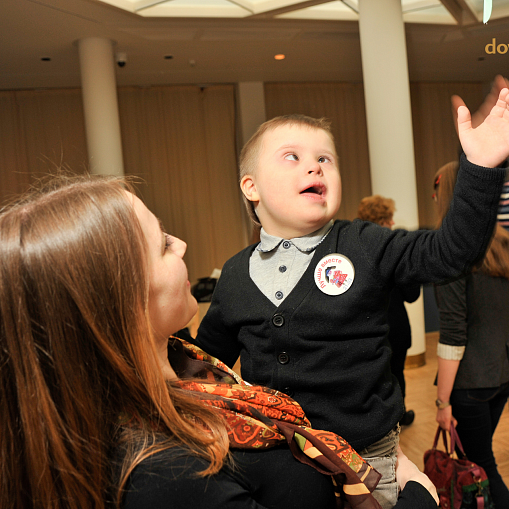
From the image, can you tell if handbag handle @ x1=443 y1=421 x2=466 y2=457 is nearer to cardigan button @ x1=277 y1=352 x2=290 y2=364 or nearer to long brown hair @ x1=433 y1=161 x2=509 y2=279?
long brown hair @ x1=433 y1=161 x2=509 y2=279

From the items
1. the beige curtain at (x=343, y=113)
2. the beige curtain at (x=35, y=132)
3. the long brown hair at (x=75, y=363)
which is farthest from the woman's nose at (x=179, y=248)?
the beige curtain at (x=343, y=113)

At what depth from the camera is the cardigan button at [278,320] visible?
1142 millimetres

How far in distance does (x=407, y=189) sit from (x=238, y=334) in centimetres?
473

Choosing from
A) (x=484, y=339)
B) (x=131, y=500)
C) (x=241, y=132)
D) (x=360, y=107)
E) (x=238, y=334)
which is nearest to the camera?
(x=131, y=500)

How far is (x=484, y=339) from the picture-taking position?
7.56ft

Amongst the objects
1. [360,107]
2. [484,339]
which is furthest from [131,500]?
[360,107]

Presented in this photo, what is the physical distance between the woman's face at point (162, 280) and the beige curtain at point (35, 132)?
26.7 ft

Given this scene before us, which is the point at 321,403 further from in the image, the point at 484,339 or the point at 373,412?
the point at 484,339

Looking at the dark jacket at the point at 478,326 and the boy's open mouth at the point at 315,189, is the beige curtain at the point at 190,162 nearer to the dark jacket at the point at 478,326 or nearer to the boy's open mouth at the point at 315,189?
the dark jacket at the point at 478,326

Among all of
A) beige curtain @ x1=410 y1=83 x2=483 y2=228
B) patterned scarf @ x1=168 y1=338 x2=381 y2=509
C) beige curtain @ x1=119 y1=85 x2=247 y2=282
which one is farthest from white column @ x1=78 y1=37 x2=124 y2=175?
beige curtain @ x1=410 y1=83 x2=483 y2=228

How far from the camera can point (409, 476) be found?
42.3 inches

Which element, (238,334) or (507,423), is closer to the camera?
(238,334)

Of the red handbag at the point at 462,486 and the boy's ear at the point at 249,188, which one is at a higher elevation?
the boy's ear at the point at 249,188

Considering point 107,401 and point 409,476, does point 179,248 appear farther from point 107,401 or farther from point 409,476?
point 409,476
